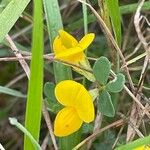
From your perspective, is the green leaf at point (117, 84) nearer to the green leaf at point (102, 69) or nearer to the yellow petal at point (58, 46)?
the green leaf at point (102, 69)

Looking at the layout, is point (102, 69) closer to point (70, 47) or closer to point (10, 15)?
point (70, 47)

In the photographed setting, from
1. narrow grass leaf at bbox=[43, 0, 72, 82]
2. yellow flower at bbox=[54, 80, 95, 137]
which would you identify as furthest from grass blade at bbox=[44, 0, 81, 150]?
yellow flower at bbox=[54, 80, 95, 137]

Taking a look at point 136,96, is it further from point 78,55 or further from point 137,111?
point 78,55

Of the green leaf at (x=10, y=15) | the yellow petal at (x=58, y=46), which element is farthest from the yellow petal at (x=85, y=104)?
the green leaf at (x=10, y=15)

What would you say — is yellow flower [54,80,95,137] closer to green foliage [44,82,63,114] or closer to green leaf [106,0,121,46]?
green foliage [44,82,63,114]

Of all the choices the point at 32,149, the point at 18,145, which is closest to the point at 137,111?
the point at 32,149
